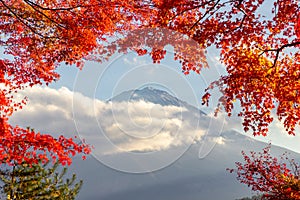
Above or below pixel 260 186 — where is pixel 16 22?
above

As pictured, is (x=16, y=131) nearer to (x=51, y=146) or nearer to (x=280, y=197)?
(x=51, y=146)

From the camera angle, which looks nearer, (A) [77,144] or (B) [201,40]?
(A) [77,144]

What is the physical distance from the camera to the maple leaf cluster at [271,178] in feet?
42.6

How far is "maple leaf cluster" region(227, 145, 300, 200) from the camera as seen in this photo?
42.6ft

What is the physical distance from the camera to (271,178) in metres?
13.8

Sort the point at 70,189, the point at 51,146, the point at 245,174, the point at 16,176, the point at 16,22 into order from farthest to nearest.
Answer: the point at 70,189, the point at 16,176, the point at 245,174, the point at 16,22, the point at 51,146

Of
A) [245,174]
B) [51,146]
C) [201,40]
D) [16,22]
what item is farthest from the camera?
[245,174]

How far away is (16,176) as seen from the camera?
15.5 metres

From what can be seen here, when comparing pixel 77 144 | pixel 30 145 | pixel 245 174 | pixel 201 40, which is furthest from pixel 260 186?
pixel 30 145

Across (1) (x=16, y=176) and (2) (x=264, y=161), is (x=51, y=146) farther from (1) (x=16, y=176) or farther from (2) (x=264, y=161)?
(2) (x=264, y=161)

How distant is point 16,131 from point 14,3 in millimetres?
4496

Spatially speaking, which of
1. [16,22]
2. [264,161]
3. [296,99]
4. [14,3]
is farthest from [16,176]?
[296,99]

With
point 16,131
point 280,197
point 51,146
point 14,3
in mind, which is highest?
point 14,3

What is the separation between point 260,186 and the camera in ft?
45.4
